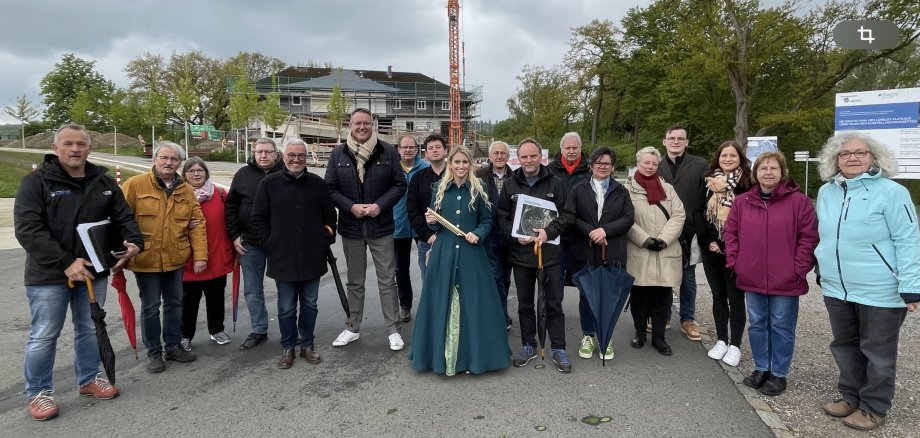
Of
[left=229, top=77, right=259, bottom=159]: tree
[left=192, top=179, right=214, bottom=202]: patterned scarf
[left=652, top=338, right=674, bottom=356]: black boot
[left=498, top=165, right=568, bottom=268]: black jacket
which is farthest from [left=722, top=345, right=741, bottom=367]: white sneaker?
[left=229, top=77, right=259, bottom=159]: tree

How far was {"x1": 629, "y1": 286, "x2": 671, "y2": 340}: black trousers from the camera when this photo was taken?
4.82 meters

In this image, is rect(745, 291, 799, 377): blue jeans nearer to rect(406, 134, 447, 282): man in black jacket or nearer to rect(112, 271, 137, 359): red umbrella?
rect(406, 134, 447, 282): man in black jacket

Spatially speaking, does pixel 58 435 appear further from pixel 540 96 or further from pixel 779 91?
pixel 540 96

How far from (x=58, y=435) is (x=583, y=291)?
13.1 ft

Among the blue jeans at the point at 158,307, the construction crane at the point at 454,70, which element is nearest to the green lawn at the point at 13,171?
the blue jeans at the point at 158,307

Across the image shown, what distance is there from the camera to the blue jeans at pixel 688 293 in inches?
208

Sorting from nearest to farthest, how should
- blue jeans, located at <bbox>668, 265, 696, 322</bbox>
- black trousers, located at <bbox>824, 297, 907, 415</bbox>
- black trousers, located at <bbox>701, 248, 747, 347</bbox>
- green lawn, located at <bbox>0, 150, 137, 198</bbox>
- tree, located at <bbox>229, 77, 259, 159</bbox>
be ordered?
black trousers, located at <bbox>824, 297, 907, 415</bbox> → black trousers, located at <bbox>701, 248, 747, 347</bbox> → blue jeans, located at <bbox>668, 265, 696, 322</bbox> → green lawn, located at <bbox>0, 150, 137, 198</bbox> → tree, located at <bbox>229, 77, 259, 159</bbox>

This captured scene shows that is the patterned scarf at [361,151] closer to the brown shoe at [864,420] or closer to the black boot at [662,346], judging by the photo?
the black boot at [662,346]

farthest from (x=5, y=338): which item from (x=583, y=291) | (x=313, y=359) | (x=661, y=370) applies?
(x=661, y=370)

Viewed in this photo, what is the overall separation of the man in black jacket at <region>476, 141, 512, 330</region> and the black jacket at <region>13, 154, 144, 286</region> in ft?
10.4

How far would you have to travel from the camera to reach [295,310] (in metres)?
4.73

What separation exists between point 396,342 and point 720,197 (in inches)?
129

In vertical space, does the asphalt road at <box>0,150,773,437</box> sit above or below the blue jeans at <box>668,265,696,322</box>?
below

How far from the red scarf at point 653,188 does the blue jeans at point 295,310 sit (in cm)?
315
